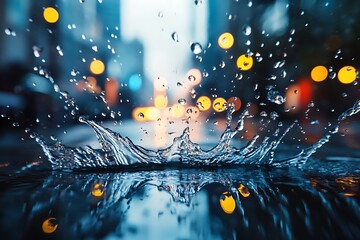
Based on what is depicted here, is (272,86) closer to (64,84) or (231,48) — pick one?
(231,48)

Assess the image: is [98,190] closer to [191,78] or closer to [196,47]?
[196,47]

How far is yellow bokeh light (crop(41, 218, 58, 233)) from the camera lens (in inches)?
37.4

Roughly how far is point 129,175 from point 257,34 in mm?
4327

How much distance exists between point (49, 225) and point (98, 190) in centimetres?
52

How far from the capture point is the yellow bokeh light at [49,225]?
0.95m

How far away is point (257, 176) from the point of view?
6.10 feet

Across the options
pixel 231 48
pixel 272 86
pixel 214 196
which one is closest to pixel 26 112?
pixel 231 48

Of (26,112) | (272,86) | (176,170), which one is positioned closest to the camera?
(176,170)

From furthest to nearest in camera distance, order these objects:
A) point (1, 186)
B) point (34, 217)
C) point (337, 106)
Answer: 1. point (337, 106)
2. point (1, 186)
3. point (34, 217)

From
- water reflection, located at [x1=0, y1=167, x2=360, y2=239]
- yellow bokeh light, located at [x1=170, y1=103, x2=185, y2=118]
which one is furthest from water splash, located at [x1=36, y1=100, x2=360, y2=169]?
yellow bokeh light, located at [x1=170, y1=103, x2=185, y2=118]

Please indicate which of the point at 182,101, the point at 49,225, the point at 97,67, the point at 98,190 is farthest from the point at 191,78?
the point at 97,67

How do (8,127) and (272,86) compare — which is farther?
(8,127)

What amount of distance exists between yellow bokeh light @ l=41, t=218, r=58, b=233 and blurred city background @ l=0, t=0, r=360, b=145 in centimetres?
217

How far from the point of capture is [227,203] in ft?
4.11
